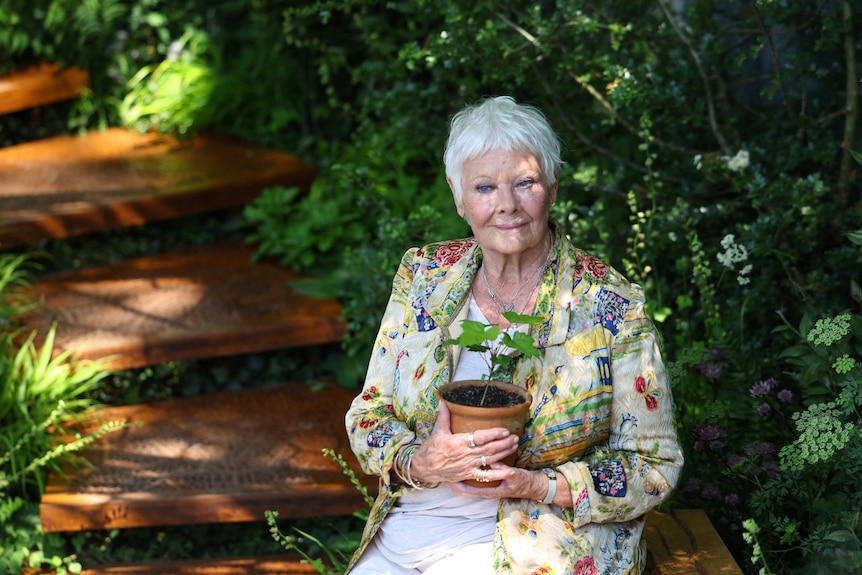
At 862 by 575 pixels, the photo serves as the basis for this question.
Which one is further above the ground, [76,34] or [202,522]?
[76,34]

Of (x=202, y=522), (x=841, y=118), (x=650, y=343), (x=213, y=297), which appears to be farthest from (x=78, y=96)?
(x=650, y=343)

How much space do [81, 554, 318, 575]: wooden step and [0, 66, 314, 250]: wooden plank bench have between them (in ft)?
6.67

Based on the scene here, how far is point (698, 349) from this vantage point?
310 cm

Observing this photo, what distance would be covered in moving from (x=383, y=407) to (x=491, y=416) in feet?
1.75

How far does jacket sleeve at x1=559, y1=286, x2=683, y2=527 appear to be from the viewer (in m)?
2.26

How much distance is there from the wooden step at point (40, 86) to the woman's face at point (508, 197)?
446 cm

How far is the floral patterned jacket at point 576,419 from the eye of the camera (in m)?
2.29

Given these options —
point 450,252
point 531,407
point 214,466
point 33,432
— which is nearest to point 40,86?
point 33,432

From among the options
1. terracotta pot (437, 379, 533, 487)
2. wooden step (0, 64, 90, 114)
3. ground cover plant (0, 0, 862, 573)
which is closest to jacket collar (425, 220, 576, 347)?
terracotta pot (437, 379, 533, 487)

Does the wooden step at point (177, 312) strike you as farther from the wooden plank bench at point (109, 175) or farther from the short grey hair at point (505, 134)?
the short grey hair at point (505, 134)

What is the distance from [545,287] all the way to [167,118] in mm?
4395

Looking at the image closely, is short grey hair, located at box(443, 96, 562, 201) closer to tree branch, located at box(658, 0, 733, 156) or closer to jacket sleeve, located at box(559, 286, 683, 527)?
jacket sleeve, located at box(559, 286, 683, 527)

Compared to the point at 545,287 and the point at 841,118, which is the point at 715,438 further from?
the point at 841,118

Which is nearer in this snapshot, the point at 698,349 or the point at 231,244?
the point at 698,349
